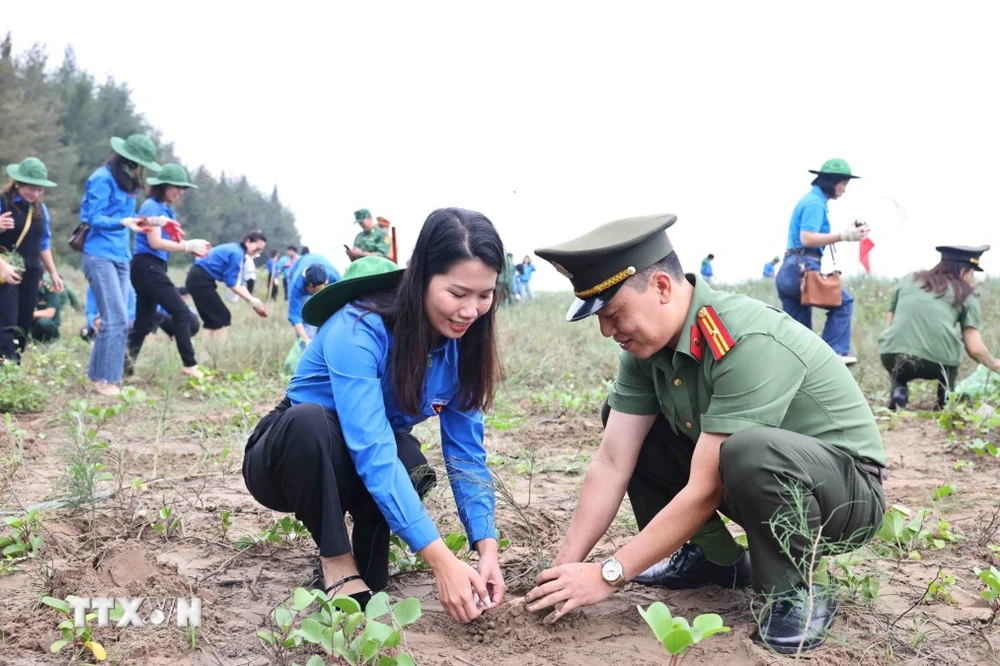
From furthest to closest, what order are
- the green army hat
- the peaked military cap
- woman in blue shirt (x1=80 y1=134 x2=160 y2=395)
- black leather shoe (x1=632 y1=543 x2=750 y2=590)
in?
woman in blue shirt (x1=80 y1=134 x2=160 y2=395), the peaked military cap, black leather shoe (x1=632 y1=543 x2=750 y2=590), the green army hat

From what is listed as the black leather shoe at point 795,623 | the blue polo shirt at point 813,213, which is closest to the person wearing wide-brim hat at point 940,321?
the blue polo shirt at point 813,213

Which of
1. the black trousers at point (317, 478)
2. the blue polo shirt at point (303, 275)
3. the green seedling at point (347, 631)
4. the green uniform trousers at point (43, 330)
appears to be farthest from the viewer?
the green uniform trousers at point (43, 330)

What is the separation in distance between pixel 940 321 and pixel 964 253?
46 centimetres

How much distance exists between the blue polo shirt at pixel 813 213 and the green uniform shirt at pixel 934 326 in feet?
2.55

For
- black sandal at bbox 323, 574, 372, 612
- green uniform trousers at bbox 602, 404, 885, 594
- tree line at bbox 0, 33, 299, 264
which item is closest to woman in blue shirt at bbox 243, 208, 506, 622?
black sandal at bbox 323, 574, 372, 612

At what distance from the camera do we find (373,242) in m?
8.31

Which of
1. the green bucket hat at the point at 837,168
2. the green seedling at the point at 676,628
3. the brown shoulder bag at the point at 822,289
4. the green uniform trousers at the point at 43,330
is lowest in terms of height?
the green uniform trousers at the point at 43,330

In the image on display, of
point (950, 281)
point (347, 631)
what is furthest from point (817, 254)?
point (347, 631)

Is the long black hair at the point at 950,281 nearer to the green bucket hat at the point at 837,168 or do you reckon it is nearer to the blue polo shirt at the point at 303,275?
the green bucket hat at the point at 837,168

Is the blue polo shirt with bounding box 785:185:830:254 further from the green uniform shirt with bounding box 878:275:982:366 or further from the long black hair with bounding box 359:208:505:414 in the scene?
the long black hair with bounding box 359:208:505:414

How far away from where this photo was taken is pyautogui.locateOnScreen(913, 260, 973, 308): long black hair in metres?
5.39

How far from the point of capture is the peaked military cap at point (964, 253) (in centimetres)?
530

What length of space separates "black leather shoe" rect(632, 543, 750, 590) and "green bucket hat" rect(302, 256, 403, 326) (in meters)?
1.15

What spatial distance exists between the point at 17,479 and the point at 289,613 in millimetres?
2073
